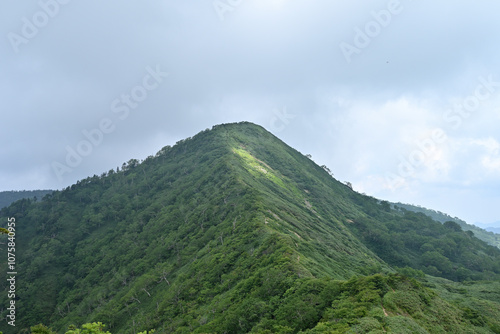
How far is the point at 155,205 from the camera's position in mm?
142250

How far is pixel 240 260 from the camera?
57.3 meters

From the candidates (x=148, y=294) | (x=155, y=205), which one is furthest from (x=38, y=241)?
(x=148, y=294)

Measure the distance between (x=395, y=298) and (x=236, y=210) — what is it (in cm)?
5552

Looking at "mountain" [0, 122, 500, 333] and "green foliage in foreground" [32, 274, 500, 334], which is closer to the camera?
"green foliage in foreground" [32, 274, 500, 334]

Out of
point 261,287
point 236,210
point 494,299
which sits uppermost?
point 236,210

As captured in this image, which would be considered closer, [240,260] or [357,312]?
[357,312]

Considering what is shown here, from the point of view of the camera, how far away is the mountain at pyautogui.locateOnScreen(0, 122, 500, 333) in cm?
3481

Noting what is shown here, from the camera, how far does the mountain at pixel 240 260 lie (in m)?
34.8

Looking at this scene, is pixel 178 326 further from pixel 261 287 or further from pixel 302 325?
pixel 302 325

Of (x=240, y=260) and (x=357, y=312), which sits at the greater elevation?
(x=240, y=260)

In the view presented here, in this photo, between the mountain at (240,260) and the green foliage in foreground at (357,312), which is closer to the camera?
the green foliage in foreground at (357,312)

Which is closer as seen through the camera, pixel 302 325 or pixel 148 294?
pixel 302 325

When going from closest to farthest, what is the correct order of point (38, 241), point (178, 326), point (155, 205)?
1. point (178, 326)
2. point (155, 205)
3. point (38, 241)

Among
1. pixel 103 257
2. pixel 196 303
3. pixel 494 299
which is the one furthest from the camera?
pixel 103 257
